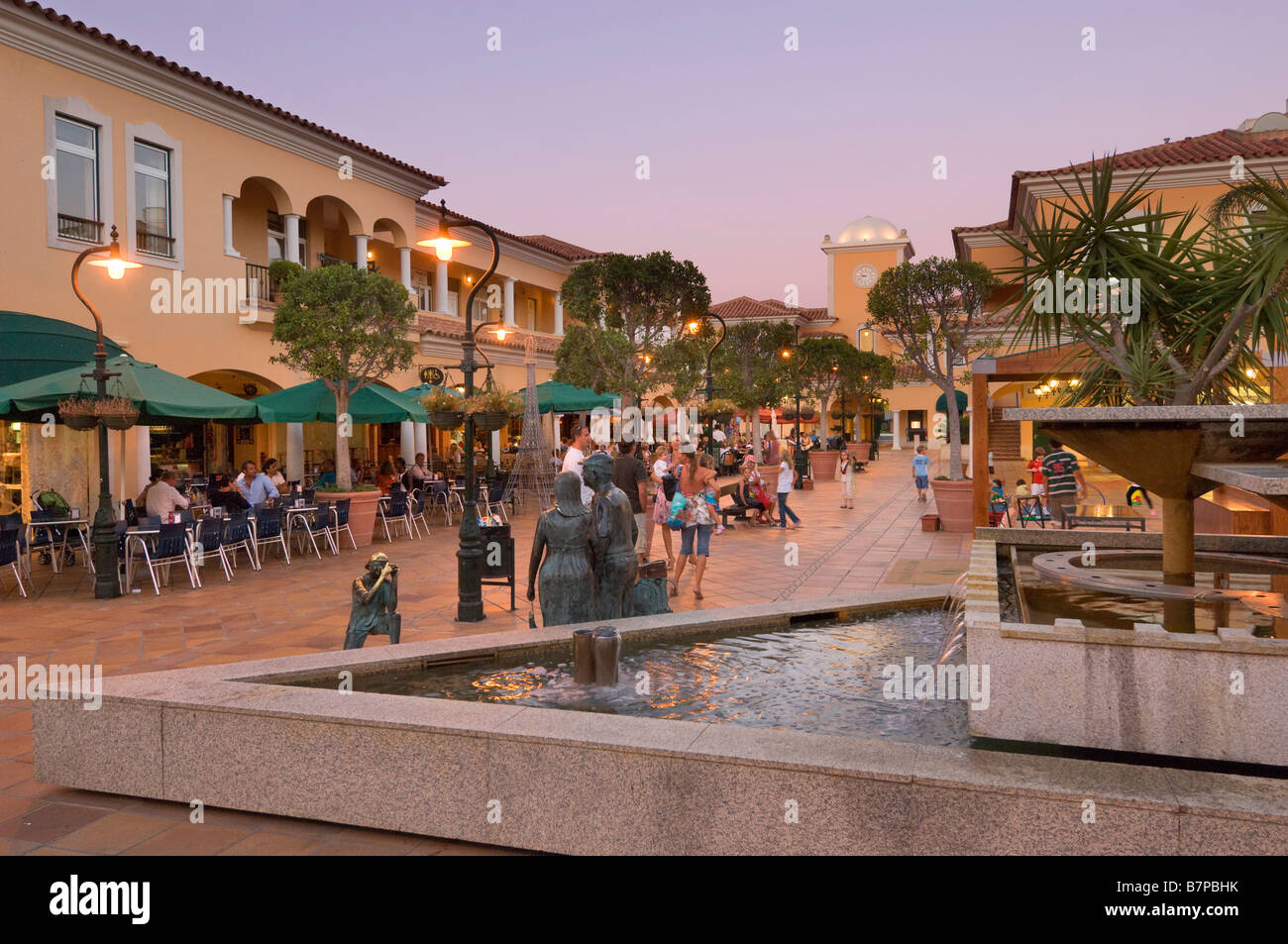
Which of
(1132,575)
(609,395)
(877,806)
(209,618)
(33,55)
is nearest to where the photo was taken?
→ (877,806)

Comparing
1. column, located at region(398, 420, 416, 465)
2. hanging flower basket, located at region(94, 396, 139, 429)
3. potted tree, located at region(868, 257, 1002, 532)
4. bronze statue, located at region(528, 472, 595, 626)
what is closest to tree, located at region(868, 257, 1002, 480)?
potted tree, located at region(868, 257, 1002, 532)

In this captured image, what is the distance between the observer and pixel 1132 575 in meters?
5.64

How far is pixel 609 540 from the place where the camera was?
6039 mm

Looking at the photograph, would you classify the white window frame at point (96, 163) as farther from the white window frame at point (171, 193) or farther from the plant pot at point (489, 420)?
the plant pot at point (489, 420)

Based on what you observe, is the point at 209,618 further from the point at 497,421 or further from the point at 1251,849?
the point at 1251,849

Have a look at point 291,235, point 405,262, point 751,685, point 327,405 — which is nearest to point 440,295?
point 405,262

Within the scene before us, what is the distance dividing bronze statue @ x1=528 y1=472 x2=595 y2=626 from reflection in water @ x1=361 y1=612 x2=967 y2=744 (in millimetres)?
441

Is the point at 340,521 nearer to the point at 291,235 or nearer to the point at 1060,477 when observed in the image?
the point at 291,235

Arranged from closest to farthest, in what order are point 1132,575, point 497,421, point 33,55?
point 1132,575 → point 497,421 → point 33,55

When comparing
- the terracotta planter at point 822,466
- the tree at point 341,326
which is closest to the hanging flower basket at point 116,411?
the tree at point 341,326

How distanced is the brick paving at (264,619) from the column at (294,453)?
4.14 metres

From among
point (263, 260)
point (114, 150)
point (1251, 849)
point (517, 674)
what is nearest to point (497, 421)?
point (517, 674)
